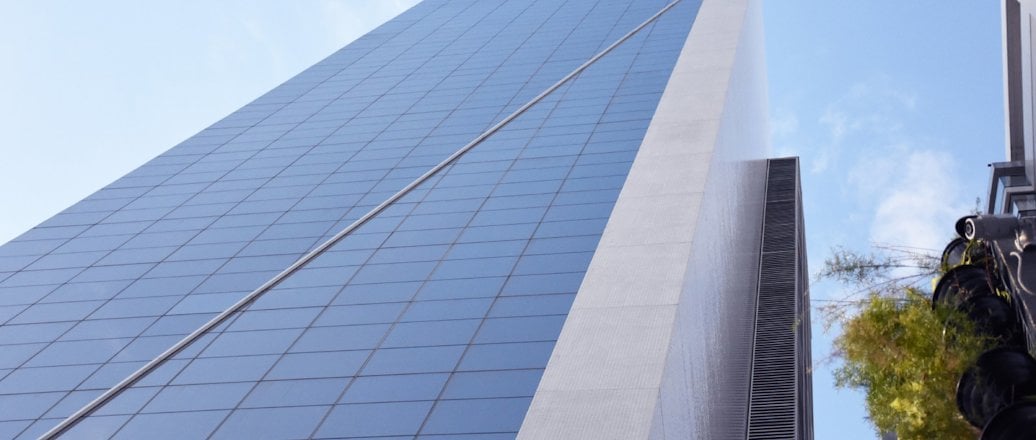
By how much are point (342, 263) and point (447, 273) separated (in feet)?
5.41

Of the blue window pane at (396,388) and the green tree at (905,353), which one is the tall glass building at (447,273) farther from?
the green tree at (905,353)

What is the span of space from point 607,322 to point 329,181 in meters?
8.77

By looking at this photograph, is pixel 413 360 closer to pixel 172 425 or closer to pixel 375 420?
pixel 375 420

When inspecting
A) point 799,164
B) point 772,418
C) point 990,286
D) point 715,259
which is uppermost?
point 990,286

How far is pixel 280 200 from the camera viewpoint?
15695 mm

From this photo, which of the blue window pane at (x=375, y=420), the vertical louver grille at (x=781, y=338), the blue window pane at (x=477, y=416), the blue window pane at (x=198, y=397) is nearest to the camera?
the blue window pane at (x=477, y=416)

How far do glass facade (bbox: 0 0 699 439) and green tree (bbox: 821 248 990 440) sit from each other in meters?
3.03

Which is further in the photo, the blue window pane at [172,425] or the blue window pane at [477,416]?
the blue window pane at [172,425]

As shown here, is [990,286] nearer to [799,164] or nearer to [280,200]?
[280,200]

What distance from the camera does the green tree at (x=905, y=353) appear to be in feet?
15.5

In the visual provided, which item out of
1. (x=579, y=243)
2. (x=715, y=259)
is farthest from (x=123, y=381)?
(x=715, y=259)

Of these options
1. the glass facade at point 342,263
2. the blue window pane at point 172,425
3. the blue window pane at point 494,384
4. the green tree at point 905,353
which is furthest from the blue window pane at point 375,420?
the green tree at point 905,353

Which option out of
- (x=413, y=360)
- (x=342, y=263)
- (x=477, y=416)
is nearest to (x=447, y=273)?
(x=342, y=263)

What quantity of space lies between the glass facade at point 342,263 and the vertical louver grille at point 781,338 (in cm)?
283
